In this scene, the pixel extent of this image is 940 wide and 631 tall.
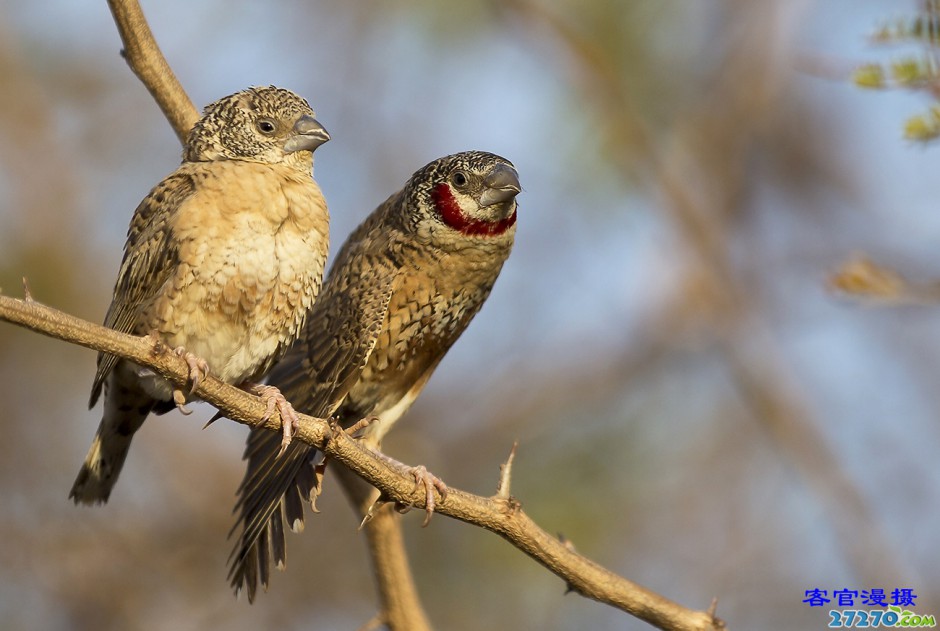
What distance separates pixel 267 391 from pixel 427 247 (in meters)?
1.50

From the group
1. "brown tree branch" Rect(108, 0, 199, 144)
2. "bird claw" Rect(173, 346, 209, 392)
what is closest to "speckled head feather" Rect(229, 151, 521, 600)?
"brown tree branch" Rect(108, 0, 199, 144)

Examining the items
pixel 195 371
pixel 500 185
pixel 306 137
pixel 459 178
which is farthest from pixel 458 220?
pixel 195 371

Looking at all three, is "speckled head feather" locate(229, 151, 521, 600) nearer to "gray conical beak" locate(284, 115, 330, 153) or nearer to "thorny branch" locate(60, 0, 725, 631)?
"gray conical beak" locate(284, 115, 330, 153)

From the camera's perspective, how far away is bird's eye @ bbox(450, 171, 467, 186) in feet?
20.8

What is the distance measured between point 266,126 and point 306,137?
0.23 m

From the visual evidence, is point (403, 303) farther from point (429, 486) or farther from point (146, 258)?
point (429, 486)

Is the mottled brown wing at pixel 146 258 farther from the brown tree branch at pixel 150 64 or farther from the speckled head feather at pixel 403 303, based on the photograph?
the speckled head feather at pixel 403 303

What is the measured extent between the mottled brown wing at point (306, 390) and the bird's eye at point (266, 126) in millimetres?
978

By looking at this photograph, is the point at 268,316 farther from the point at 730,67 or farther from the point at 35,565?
the point at 730,67

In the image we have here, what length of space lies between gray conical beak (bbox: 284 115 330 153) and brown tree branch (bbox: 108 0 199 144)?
0.64 metres

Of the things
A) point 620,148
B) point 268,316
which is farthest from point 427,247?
point 620,148

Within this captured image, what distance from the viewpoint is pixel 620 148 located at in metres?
10.5

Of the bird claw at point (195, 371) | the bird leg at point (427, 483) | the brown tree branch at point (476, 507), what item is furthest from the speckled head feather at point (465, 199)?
the bird claw at point (195, 371)

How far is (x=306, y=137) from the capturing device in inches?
233
